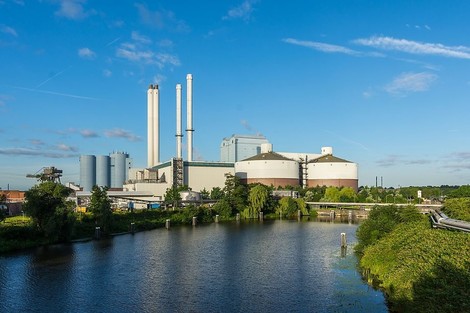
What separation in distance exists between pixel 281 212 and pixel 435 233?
6146 cm

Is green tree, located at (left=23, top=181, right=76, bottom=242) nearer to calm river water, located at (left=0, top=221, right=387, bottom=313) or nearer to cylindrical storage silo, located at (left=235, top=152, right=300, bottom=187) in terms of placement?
calm river water, located at (left=0, top=221, right=387, bottom=313)

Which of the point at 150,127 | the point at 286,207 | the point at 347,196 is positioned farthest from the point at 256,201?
the point at 150,127

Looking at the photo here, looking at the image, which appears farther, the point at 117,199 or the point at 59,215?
the point at 117,199

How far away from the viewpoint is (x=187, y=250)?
41625 millimetres

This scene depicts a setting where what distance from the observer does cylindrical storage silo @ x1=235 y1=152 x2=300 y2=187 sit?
141500 millimetres

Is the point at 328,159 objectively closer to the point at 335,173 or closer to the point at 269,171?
the point at 335,173

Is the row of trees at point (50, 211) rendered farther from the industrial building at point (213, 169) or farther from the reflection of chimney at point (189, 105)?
the reflection of chimney at point (189, 105)

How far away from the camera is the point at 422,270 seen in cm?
2058

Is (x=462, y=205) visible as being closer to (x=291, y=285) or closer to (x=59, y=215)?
(x=291, y=285)

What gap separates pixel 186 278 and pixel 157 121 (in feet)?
350

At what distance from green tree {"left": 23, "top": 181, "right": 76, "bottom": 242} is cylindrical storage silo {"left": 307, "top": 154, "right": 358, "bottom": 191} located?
368ft

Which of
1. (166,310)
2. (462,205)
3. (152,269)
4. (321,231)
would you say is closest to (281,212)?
(321,231)

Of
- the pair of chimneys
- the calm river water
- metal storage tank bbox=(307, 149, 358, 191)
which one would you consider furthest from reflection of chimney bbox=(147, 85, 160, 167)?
the calm river water

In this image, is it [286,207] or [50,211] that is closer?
[50,211]
